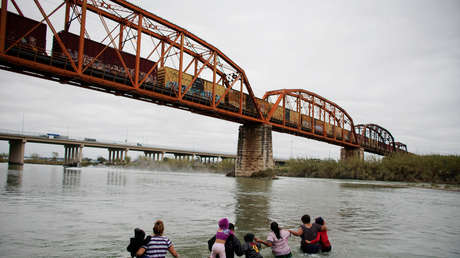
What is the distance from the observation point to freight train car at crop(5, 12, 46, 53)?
2600 cm

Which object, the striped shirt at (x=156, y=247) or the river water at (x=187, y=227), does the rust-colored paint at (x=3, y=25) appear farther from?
the striped shirt at (x=156, y=247)

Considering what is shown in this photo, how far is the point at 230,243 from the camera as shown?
6.15m

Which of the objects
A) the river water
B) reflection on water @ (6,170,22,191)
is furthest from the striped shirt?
reflection on water @ (6,170,22,191)

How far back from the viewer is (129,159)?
11619 centimetres

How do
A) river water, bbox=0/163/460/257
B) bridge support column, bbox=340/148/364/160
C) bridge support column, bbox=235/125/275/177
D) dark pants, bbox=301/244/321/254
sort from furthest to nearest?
bridge support column, bbox=340/148/364/160 → bridge support column, bbox=235/125/275/177 → river water, bbox=0/163/460/257 → dark pants, bbox=301/244/321/254

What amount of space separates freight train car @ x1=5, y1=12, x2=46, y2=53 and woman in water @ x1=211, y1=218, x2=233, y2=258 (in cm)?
2673

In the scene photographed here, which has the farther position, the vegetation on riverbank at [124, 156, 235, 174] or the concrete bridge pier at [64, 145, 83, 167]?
the concrete bridge pier at [64, 145, 83, 167]

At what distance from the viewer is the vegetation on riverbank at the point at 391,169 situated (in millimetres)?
46062

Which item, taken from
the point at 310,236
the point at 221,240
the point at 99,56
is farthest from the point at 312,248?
the point at 99,56

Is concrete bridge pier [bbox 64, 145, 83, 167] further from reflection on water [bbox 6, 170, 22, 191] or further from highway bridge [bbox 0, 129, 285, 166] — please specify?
reflection on water [bbox 6, 170, 22, 191]

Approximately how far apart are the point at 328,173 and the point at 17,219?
62.9 meters

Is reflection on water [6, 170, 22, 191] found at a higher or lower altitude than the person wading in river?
lower

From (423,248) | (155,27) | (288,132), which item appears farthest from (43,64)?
(288,132)

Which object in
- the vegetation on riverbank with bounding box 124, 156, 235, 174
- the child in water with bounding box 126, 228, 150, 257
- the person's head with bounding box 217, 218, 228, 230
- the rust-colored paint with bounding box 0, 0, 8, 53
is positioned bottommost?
the vegetation on riverbank with bounding box 124, 156, 235, 174
